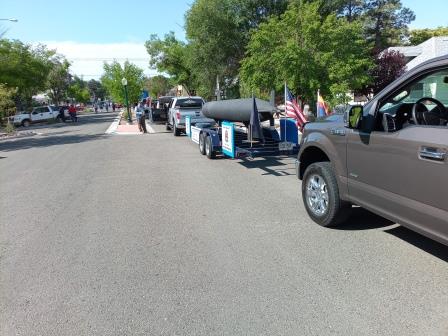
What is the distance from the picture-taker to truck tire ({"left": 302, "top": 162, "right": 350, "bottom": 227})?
4.86 m

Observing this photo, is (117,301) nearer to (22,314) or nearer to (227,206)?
(22,314)

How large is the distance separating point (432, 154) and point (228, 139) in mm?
6651

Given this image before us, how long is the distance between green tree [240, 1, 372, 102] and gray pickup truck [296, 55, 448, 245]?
1246 cm

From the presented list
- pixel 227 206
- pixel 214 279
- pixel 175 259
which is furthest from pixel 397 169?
pixel 227 206

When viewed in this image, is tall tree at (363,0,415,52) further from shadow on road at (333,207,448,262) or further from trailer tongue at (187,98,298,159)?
shadow on road at (333,207,448,262)

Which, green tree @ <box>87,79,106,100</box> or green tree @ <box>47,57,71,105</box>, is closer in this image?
green tree @ <box>47,57,71,105</box>

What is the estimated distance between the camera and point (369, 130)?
419cm

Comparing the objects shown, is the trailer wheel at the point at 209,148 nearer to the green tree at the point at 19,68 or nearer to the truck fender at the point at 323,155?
the truck fender at the point at 323,155

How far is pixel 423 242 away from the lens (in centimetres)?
460

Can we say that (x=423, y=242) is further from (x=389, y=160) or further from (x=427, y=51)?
(x=427, y=51)

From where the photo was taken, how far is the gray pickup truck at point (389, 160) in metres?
3.40

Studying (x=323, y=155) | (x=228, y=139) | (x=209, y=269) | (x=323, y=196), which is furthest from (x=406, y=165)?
(x=228, y=139)

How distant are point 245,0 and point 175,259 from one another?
30088mm

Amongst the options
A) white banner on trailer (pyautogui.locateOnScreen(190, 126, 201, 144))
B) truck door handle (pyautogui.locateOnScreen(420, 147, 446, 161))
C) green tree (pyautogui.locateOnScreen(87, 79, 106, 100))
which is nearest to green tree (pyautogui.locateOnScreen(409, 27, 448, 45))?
white banner on trailer (pyautogui.locateOnScreen(190, 126, 201, 144))
